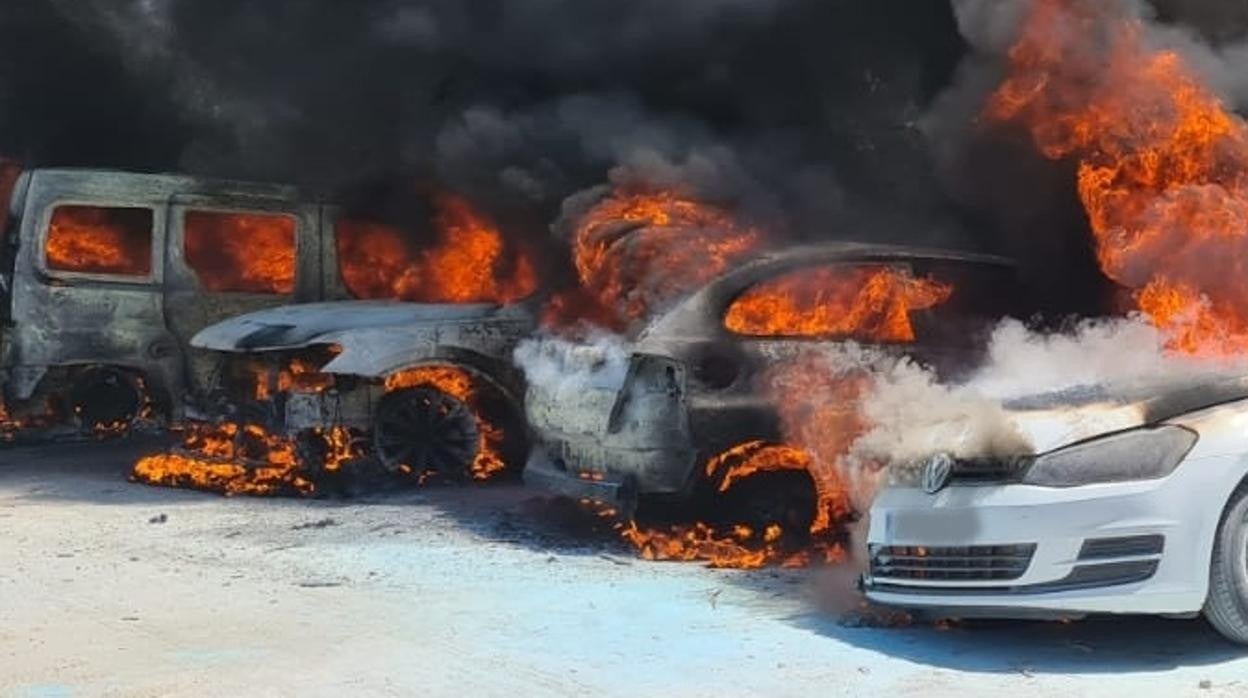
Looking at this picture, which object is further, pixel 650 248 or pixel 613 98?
pixel 613 98

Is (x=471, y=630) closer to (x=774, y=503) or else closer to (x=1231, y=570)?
(x=774, y=503)

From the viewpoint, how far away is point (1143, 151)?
860cm

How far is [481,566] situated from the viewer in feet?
23.4

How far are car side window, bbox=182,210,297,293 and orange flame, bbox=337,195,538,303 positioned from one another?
432mm

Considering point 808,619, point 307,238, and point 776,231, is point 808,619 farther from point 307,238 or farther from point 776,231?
point 307,238

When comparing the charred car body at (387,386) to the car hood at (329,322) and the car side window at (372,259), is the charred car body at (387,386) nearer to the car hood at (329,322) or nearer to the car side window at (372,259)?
the car hood at (329,322)

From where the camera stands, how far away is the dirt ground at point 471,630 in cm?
505

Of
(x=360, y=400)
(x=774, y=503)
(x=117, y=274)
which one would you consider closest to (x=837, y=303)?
(x=774, y=503)

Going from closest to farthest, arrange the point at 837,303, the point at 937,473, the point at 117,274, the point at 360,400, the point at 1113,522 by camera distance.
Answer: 1. the point at 1113,522
2. the point at 937,473
3. the point at 837,303
4. the point at 360,400
5. the point at 117,274

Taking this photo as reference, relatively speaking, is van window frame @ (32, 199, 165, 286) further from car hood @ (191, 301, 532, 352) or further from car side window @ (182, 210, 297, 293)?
car hood @ (191, 301, 532, 352)

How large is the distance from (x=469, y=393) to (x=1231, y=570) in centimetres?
561

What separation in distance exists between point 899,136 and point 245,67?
6331 mm

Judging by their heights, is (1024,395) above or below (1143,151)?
below

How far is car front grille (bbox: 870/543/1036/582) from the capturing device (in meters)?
5.12
